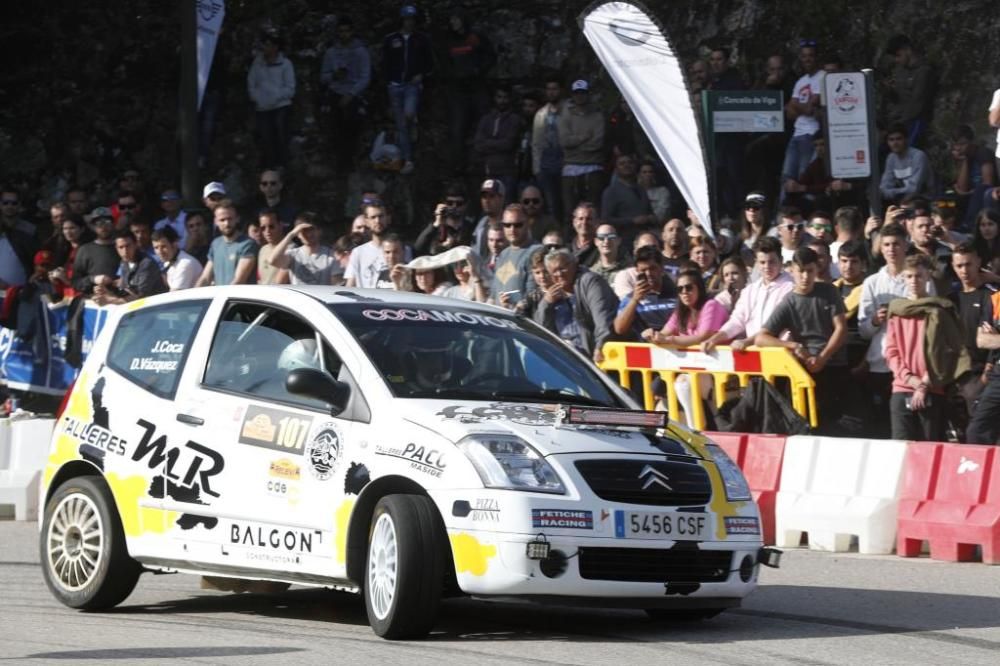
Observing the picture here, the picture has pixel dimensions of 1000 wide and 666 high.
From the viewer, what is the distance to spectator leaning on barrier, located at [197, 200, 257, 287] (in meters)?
Result: 17.8

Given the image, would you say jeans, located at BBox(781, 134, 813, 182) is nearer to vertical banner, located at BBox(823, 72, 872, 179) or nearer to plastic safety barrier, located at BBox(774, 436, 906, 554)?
vertical banner, located at BBox(823, 72, 872, 179)

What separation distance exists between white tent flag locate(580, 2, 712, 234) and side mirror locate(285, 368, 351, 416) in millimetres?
8624

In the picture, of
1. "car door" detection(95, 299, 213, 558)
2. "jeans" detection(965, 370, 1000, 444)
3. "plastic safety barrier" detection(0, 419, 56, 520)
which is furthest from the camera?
"plastic safety barrier" detection(0, 419, 56, 520)

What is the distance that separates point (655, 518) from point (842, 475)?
4612 millimetres

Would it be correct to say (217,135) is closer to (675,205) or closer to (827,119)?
(675,205)

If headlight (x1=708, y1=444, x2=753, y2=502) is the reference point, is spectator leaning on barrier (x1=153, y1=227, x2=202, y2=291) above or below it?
above

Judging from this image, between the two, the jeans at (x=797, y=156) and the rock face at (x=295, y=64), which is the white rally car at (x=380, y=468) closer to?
the jeans at (x=797, y=156)

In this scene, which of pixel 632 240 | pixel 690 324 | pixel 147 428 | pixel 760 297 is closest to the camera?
pixel 147 428

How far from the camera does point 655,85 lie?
58.0 feet

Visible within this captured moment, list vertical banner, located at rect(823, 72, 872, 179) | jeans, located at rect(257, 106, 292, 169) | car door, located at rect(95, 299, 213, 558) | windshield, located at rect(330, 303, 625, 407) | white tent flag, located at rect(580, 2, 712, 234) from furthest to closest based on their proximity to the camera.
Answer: jeans, located at rect(257, 106, 292, 169), white tent flag, located at rect(580, 2, 712, 234), vertical banner, located at rect(823, 72, 872, 179), car door, located at rect(95, 299, 213, 558), windshield, located at rect(330, 303, 625, 407)

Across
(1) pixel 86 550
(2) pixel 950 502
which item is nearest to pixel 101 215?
(1) pixel 86 550

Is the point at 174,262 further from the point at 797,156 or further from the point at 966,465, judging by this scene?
the point at 966,465

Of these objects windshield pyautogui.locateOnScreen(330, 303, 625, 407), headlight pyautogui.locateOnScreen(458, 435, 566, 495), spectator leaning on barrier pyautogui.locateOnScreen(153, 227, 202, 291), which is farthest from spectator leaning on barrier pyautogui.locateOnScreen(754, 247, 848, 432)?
spectator leaning on barrier pyautogui.locateOnScreen(153, 227, 202, 291)

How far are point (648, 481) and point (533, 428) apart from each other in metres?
0.57
